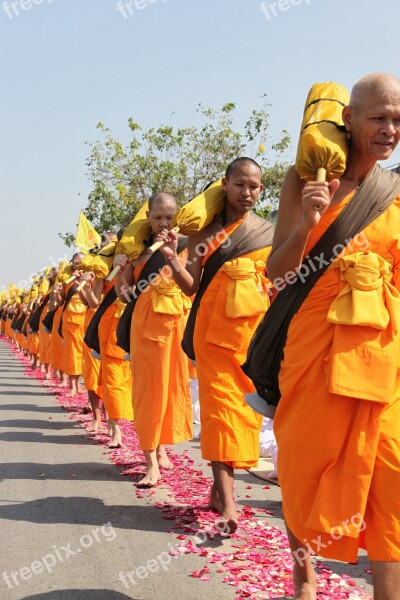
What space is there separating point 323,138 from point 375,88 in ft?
0.93

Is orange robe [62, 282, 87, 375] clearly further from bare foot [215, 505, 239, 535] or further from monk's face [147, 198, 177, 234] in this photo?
bare foot [215, 505, 239, 535]

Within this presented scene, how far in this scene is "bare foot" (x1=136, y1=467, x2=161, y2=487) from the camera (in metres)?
6.27

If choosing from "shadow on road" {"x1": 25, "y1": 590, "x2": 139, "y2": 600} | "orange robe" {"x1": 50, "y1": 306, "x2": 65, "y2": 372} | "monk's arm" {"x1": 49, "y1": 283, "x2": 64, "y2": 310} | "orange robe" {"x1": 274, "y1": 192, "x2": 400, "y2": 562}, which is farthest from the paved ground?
"orange robe" {"x1": 50, "y1": 306, "x2": 65, "y2": 372}

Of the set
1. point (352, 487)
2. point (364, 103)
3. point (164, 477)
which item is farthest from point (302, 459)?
point (164, 477)

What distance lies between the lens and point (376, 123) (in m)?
3.09

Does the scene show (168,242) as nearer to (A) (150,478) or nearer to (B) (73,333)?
(A) (150,478)

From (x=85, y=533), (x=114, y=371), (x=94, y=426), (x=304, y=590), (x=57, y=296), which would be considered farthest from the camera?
(x=57, y=296)

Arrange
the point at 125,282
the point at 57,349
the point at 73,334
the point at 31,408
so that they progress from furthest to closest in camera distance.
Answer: the point at 57,349
the point at 73,334
the point at 31,408
the point at 125,282

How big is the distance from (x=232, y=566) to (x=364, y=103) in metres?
2.44

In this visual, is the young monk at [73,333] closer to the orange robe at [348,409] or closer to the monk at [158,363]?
the monk at [158,363]

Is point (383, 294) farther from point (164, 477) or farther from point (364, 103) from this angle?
point (164, 477)

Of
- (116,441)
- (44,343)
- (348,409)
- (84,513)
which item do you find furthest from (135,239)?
(44,343)

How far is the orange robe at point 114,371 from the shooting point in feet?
26.2

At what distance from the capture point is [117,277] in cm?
684
